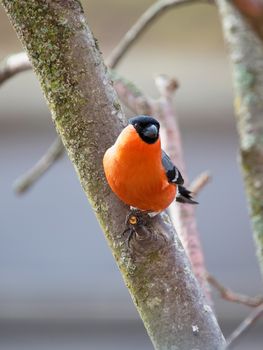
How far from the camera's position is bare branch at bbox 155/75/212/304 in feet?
4.91

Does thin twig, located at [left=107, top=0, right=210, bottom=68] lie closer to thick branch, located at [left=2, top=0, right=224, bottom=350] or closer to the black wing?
the black wing

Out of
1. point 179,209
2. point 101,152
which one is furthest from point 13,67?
point 101,152

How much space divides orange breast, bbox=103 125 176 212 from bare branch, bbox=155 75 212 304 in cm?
25

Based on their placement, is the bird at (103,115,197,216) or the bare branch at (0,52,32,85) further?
the bare branch at (0,52,32,85)

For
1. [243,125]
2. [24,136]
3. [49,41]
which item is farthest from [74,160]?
[24,136]

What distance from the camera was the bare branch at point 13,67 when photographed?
156 centimetres

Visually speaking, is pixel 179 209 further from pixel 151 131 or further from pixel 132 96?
pixel 151 131

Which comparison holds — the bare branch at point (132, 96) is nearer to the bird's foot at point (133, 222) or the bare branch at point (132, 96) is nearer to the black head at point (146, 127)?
the black head at point (146, 127)

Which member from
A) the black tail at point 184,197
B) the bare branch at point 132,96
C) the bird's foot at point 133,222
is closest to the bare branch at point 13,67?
the bare branch at point 132,96

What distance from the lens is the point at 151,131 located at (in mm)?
1230

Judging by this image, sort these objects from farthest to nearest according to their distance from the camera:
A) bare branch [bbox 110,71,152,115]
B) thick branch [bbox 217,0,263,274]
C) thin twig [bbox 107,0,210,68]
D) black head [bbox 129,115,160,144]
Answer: thin twig [bbox 107,0,210,68], bare branch [bbox 110,71,152,115], thick branch [bbox 217,0,263,274], black head [bbox 129,115,160,144]

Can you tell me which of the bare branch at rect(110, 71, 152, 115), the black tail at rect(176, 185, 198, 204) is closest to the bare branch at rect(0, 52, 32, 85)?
the bare branch at rect(110, 71, 152, 115)

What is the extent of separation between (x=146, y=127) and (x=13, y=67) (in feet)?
1.49

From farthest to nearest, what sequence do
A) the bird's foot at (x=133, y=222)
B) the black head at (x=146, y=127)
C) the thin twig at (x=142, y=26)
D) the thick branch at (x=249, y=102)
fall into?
1. the thin twig at (x=142, y=26)
2. the thick branch at (x=249, y=102)
3. the black head at (x=146, y=127)
4. the bird's foot at (x=133, y=222)
